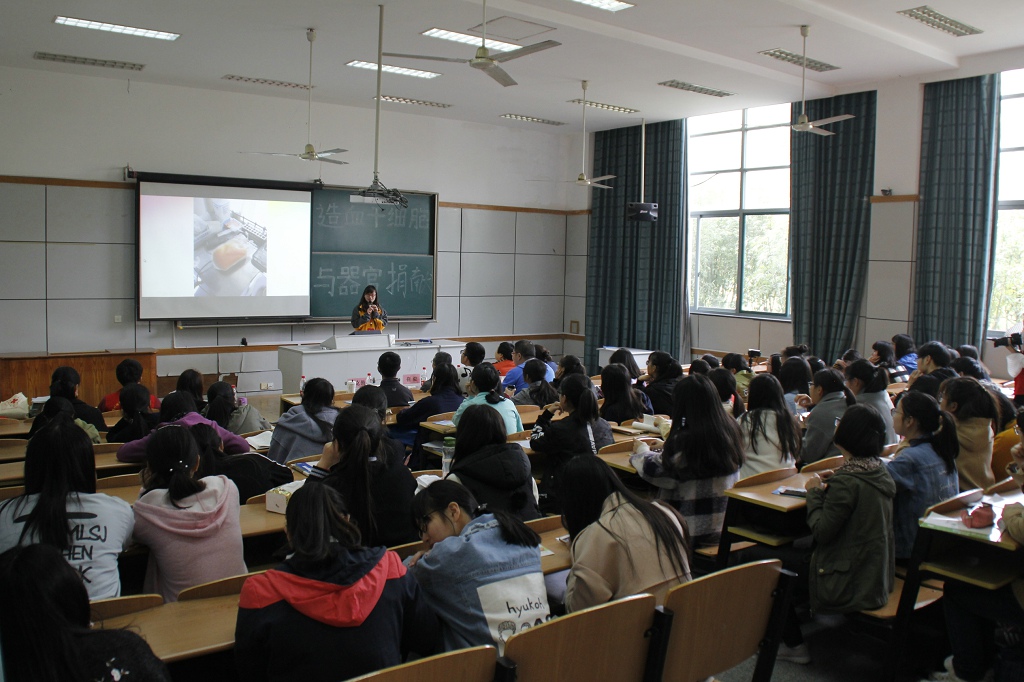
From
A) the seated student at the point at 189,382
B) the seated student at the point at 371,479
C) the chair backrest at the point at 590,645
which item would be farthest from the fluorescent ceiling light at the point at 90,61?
the chair backrest at the point at 590,645

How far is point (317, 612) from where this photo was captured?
6.06 feet

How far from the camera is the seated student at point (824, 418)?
4395mm

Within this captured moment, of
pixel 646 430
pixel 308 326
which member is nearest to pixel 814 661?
pixel 646 430

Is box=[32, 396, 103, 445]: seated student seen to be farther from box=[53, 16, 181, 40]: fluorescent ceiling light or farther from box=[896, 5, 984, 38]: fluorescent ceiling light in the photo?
box=[896, 5, 984, 38]: fluorescent ceiling light

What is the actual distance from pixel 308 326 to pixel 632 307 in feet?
14.7

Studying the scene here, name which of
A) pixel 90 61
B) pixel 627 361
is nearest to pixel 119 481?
pixel 627 361

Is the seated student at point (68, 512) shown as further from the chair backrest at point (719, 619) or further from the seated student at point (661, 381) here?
the seated student at point (661, 381)

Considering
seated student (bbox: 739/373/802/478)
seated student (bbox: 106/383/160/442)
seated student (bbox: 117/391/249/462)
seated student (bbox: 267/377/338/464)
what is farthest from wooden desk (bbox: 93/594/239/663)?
seated student (bbox: 739/373/802/478)

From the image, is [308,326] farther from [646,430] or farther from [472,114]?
[646,430]

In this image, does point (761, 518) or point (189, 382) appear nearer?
point (761, 518)

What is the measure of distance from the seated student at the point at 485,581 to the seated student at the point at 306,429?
2.06m

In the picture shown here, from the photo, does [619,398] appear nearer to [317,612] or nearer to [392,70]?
[317,612]

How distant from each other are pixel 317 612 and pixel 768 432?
2.69m

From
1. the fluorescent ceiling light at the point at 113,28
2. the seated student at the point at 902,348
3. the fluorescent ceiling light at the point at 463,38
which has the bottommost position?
the seated student at the point at 902,348
